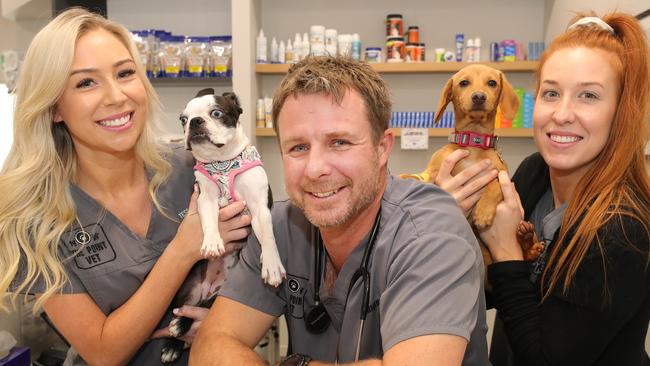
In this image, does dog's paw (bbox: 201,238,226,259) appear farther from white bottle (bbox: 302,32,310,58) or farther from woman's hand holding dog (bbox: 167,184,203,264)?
white bottle (bbox: 302,32,310,58)

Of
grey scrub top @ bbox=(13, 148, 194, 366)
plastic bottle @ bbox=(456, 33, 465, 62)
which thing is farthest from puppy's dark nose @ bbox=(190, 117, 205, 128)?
plastic bottle @ bbox=(456, 33, 465, 62)

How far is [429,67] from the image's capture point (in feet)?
11.0

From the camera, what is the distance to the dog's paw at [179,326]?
1.62 meters

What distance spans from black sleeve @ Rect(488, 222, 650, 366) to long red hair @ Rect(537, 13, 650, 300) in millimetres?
36

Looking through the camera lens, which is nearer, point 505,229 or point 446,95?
point 505,229

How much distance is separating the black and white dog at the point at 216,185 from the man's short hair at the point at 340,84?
0.34 metres

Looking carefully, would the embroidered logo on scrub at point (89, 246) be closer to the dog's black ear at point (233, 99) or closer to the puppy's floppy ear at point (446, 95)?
the dog's black ear at point (233, 99)

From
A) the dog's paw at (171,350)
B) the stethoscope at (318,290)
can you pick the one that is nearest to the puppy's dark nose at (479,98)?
the stethoscope at (318,290)

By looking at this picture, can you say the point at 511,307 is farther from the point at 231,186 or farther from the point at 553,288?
the point at 231,186

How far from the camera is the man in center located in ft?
3.50

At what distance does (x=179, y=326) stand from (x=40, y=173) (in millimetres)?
637

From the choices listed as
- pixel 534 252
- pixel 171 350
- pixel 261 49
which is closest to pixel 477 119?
pixel 534 252

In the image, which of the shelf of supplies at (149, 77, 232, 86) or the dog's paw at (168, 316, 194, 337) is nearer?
the dog's paw at (168, 316, 194, 337)

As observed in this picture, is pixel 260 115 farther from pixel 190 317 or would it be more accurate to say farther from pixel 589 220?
pixel 589 220
